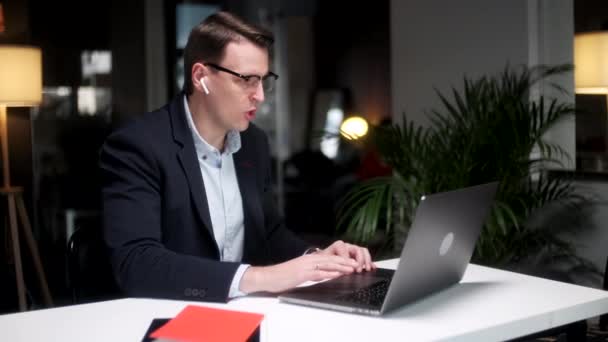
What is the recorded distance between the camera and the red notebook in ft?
4.52

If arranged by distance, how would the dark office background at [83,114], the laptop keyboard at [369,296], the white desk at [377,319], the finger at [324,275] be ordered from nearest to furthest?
the white desk at [377,319]
the laptop keyboard at [369,296]
the finger at [324,275]
the dark office background at [83,114]

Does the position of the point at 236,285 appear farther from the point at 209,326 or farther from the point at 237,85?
the point at 237,85

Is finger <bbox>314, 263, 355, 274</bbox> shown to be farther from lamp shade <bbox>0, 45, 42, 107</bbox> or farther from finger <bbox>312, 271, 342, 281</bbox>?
lamp shade <bbox>0, 45, 42, 107</bbox>

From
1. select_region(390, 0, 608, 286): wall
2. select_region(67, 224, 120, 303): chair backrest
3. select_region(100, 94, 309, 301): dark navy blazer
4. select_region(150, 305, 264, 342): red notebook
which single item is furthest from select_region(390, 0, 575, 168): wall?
select_region(150, 305, 264, 342): red notebook

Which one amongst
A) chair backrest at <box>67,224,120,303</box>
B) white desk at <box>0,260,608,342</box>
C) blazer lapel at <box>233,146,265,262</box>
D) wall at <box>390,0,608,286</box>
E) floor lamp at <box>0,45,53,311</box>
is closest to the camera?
white desk at <box>0,260,608,342</box>

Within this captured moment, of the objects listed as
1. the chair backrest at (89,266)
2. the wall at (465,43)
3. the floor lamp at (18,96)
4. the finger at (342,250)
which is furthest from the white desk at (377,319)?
the floor lamp at (18,96)

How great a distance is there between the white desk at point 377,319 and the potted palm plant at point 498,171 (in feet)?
4.46

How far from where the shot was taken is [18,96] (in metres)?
4.22

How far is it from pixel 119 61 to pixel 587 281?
11.5 feet

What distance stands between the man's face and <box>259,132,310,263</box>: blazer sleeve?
306 millimetres

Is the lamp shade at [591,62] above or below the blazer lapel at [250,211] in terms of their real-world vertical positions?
above

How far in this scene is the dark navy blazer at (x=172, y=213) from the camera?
182cm

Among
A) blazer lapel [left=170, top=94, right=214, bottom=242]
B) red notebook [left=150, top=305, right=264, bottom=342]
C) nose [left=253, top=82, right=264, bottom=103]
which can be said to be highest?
nose [left=253, top=82, right=264, bottom=103]

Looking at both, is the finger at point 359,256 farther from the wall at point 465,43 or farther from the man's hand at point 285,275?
the wall at point 465,43
